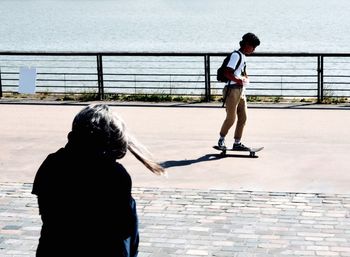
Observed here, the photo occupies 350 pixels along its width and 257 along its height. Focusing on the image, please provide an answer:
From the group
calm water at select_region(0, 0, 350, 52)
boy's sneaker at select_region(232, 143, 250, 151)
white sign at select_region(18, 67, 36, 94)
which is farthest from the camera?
calm water at select_region(0, 0, 350, 52)

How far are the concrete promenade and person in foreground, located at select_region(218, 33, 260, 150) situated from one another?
1.24 feet

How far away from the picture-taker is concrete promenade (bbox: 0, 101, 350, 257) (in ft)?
23.9

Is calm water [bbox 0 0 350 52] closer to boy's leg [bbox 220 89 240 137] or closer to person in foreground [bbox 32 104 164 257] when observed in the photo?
boy's leg [bbox 220 89 240 137]

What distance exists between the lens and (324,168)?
9.81m

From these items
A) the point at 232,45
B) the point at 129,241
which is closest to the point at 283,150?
the point at 129,241

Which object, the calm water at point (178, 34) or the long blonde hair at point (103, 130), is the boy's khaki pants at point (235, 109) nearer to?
the long blonde hair at point (103, 130)

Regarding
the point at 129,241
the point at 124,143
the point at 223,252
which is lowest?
the point at 223,252

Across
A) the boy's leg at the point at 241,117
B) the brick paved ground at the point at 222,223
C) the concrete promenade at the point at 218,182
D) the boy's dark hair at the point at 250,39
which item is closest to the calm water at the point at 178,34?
the concrete promenade at the point at 218,182

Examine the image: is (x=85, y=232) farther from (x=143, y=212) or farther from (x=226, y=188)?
(x=226, y=188)

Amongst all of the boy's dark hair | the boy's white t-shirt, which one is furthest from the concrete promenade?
the boy's dark hair

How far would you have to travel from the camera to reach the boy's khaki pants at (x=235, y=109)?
1041 cm

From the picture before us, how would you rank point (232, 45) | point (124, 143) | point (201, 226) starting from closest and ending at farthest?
point (124, 143), point (201, 226), point (232, 45)

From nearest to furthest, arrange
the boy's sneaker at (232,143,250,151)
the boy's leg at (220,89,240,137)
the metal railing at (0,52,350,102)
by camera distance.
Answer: the boy's leg at (220,89,240,137)
the boy's sneaker at (232,143,250,151)
the metal railing at (0,52,350,102)

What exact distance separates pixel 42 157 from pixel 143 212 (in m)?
2.90
